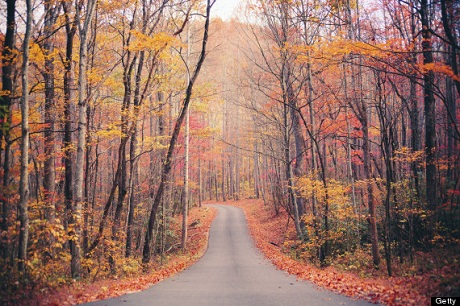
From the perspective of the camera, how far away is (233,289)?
25.9 ft

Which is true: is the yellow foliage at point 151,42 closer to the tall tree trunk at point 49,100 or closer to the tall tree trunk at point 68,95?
the tall tree trunk at point 68,95

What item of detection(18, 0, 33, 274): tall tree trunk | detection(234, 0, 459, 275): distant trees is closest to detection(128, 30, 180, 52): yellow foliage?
detection(18, 0, 33, 274): tall tree trunk

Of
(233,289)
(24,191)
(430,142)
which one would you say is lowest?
(233,289)

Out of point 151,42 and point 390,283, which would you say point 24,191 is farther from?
point 390,283

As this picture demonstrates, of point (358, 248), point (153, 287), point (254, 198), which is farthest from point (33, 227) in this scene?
point (254, 198)

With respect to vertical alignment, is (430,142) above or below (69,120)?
below

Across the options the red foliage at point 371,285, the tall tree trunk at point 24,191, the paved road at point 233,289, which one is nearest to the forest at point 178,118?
the tall tree trunk at point 24,191

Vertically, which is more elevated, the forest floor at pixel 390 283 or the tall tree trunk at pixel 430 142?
the tall tree trunk at pixel 430 142

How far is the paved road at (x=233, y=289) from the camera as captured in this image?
20.8ft

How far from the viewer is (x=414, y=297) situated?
607 cm

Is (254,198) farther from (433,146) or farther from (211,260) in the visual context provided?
(433,146)

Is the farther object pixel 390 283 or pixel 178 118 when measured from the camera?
pixel 178 118

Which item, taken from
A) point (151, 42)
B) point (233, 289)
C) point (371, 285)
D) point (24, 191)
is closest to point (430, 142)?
point (371, 285)

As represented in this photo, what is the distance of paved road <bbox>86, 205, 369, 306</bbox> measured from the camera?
20.8 ft
